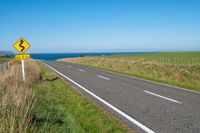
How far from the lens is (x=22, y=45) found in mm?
11453

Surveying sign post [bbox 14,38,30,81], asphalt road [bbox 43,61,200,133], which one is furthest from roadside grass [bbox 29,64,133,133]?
sign post [bbox 14,38,30,81]

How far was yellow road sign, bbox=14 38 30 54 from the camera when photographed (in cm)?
1134

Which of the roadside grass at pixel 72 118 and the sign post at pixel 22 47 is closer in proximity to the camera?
the roadside grass at pixel 72 118

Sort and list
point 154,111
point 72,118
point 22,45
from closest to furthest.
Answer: point 72,118, point 154,111, point 22,45

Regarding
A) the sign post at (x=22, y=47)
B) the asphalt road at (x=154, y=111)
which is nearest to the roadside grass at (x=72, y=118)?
the asphalt road at (x=154, y=111)

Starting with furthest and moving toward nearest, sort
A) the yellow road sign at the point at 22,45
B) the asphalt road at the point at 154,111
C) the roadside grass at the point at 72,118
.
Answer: the yellow road sign at the point at 22,45 → the asphalt road at the point at 154,111 → the roadside grass at the point at 72,118

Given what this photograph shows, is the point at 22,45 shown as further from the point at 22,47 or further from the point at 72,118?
the point at 72,118

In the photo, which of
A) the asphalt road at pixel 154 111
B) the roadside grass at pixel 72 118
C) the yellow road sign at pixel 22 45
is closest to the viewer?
the roadside grass at pixel 72 118

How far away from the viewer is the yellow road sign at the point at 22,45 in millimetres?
11336

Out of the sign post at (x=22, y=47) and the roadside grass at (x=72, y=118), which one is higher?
the sign post at (x=22, y=47)

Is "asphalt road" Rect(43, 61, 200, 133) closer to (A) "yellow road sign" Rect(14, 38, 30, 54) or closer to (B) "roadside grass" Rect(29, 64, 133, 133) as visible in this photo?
(B) "roadside grass" Rect(29, 64, 133, 133)

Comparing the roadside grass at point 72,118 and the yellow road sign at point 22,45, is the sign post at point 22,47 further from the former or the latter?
the roadside grass at point 72,118

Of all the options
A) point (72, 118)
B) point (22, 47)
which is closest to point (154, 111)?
point (72, 118)

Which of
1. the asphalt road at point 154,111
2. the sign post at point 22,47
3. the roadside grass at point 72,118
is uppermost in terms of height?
the sign post at point 22,47
